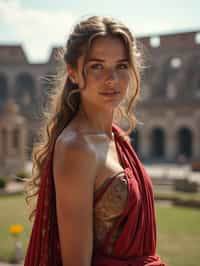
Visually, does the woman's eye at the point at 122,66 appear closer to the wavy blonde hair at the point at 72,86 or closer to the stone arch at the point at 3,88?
the wavy blonde hair at the point at 72,86

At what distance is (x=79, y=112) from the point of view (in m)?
2.22

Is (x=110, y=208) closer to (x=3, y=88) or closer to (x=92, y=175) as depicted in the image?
(x=92, y=175)

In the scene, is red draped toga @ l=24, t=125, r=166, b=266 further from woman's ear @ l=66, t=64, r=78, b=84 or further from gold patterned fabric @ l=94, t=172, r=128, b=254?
woman's ear @ l=66, t=64, r=78, b=84

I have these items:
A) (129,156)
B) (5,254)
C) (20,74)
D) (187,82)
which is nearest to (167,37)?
(187,82)

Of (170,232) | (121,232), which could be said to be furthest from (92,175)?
(170,232)

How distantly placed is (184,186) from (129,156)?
1738 cm

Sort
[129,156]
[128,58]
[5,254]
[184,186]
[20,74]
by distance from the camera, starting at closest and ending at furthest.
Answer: [128,58] → [129,156] → [5,254] → [184,186] → [20,74]

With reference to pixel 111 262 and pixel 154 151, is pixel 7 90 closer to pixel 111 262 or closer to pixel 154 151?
pixel 154 151

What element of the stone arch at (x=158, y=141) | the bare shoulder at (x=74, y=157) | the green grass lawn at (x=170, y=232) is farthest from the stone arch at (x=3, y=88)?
the bare shoulder at (x=74, y=157)

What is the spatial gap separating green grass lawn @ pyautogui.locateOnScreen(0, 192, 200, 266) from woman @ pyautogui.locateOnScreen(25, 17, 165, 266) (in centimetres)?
727

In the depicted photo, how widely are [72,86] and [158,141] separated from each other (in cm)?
3264

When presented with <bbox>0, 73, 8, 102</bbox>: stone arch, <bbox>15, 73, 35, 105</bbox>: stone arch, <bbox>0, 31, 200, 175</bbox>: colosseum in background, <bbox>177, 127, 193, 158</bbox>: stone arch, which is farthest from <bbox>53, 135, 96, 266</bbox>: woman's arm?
<bbox>0, 73, 8, 102</bbox>: stone arch

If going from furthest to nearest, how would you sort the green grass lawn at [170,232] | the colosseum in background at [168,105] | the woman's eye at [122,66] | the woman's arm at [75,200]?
the colosseum in background at [168,105] < the green grass lawn at [170,232] < the woman's eye at [122,66] < the woman's arm at [75,200]

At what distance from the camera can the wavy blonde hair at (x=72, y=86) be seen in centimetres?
204
